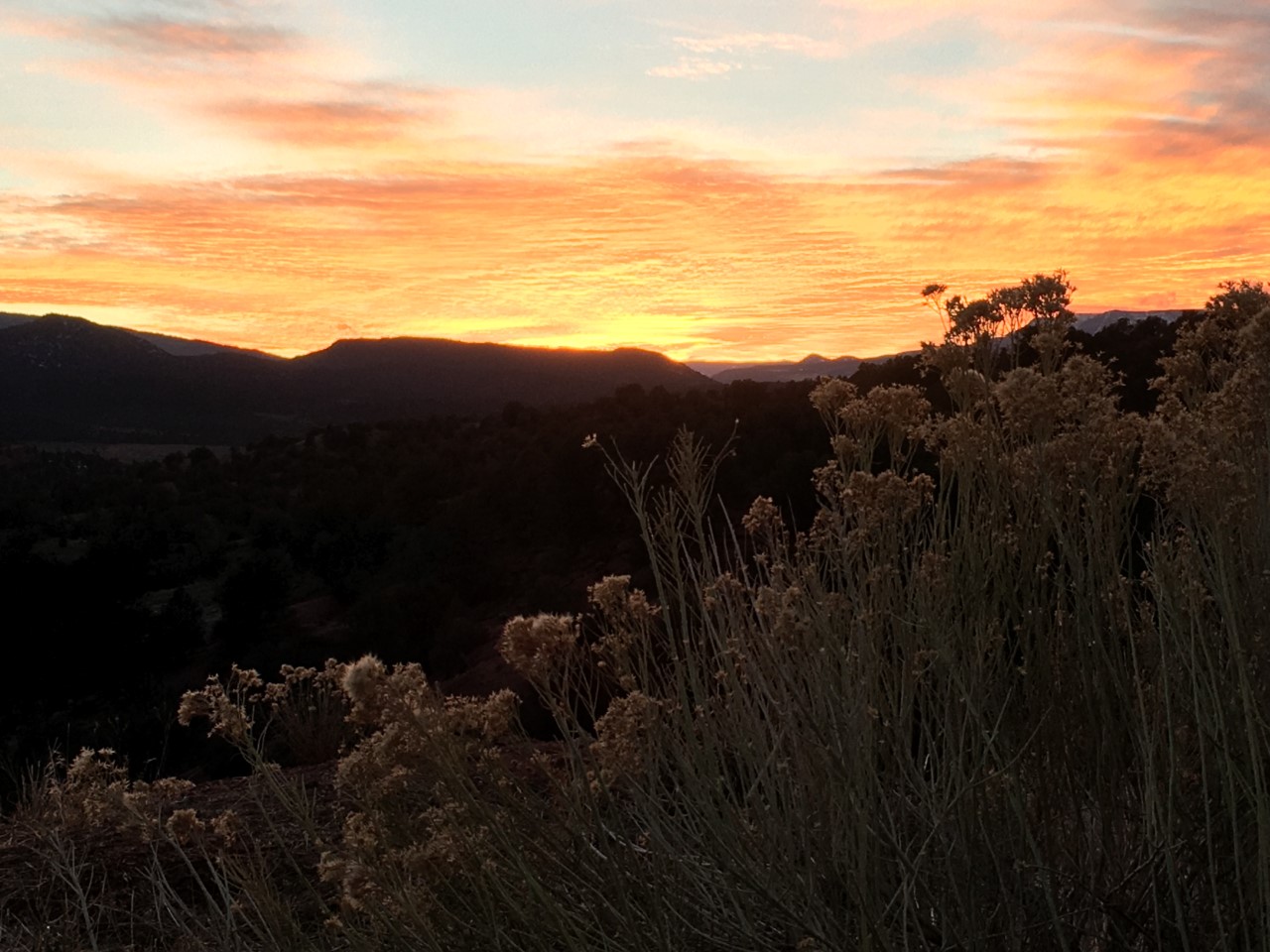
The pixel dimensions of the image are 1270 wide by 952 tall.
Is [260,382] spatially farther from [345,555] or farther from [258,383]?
[345,555]

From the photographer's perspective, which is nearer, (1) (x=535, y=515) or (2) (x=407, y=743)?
(2) (x=407, y=743)

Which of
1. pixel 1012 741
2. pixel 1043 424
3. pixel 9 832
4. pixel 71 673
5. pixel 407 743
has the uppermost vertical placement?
pixel 1043 424

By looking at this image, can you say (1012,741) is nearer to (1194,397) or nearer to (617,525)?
(1194,397)

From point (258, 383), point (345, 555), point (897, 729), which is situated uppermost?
point (258, 383)

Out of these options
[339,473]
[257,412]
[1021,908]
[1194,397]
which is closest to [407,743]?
[1021,908]

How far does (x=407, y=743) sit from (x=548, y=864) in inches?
23.1

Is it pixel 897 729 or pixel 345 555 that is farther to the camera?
pixel 345 555

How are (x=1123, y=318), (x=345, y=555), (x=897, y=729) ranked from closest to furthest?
(x=897, y=729), (x=1123, y=318), (x=345, y=555)

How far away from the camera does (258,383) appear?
97.4 m

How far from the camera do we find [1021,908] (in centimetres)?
245

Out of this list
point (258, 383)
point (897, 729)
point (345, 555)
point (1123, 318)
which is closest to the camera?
point (897, 729)

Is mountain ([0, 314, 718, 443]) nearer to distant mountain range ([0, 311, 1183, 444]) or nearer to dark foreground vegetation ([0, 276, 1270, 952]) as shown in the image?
distant mountain range ([0, 311, 1183, 444])

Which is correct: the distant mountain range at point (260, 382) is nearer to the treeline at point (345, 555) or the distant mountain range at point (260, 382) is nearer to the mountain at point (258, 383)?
the mountain at point (258, 383)

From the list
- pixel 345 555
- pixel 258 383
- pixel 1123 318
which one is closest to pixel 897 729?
pixel 1123 318
